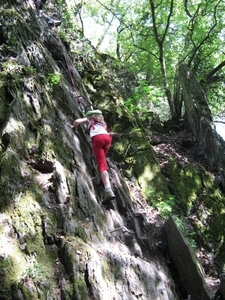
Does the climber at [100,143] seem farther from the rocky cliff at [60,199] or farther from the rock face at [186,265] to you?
the rock face at [186,265]

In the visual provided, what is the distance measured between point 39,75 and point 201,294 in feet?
18.1

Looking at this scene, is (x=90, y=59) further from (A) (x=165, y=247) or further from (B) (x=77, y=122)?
(A) (x=165, y=247)

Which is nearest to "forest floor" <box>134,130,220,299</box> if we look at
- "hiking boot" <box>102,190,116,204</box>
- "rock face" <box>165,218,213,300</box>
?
"rock face" <box>165,218,213,300</box>

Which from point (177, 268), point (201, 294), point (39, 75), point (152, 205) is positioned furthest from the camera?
point (152, 205)

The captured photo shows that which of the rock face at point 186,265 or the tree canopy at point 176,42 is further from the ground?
the tree canopy at point 176,42

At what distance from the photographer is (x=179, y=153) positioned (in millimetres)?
10281

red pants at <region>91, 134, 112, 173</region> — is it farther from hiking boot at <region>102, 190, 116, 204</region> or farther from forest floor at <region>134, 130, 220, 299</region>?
forest floor at <region>134, 130, 220, 299</region>

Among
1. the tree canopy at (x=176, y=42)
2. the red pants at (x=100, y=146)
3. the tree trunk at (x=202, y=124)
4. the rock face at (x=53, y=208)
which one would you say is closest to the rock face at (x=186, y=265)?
the rock face at (x=53, y=208)

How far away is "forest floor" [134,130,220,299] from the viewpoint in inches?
257

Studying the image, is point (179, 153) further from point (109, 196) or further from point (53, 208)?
point (53, 208)

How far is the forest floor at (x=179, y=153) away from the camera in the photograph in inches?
257

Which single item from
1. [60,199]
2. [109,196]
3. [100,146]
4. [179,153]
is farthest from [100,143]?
[179,153]

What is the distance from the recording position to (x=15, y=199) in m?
4.08

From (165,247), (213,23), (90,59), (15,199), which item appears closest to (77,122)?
(15,199)
